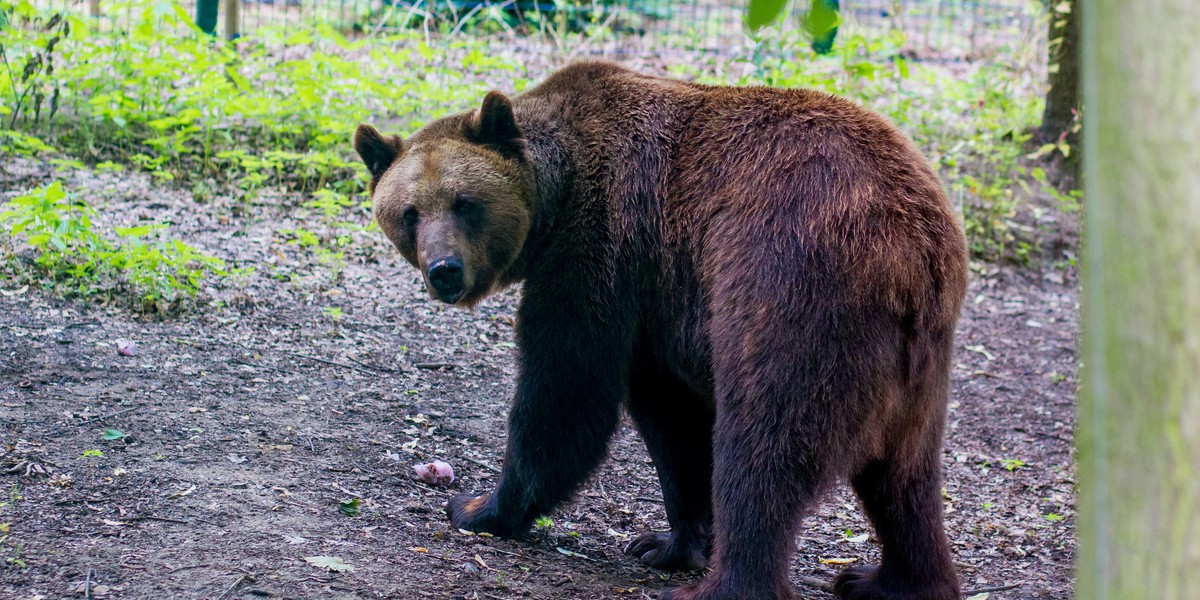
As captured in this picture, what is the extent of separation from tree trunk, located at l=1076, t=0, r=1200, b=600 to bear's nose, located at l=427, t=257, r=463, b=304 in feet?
11.8

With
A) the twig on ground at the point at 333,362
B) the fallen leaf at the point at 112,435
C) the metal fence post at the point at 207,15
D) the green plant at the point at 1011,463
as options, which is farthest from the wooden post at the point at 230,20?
the green plant at the point at 1011,463

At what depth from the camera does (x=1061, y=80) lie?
404 inches

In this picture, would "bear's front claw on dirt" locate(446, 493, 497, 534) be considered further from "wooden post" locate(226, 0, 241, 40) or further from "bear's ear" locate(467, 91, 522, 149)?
"wooden post" locate(226, 0, 241, 40)

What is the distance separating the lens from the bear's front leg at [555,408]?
14.3ft

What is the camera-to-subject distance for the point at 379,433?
17.4ft

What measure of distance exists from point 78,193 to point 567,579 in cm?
539

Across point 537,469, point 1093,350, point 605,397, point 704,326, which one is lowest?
point 537,469

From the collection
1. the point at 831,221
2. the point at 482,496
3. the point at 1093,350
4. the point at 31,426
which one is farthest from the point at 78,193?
the point at 1093,350

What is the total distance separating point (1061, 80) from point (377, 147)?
7637mm

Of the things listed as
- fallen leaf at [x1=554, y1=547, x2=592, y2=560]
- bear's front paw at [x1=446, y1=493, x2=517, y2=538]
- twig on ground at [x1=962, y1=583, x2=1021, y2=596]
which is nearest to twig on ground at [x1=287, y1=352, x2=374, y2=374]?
bear's front paw at [x1=446, y1=493, x2=517, y2=538]

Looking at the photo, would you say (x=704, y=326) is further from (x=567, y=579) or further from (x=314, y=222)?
(x=314, y=222)

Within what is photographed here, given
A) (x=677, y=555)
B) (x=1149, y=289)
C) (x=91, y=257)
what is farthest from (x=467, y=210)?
(x=1149, y=289)

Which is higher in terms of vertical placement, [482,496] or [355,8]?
[355,8]

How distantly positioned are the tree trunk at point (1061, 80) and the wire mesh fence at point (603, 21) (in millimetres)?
567
